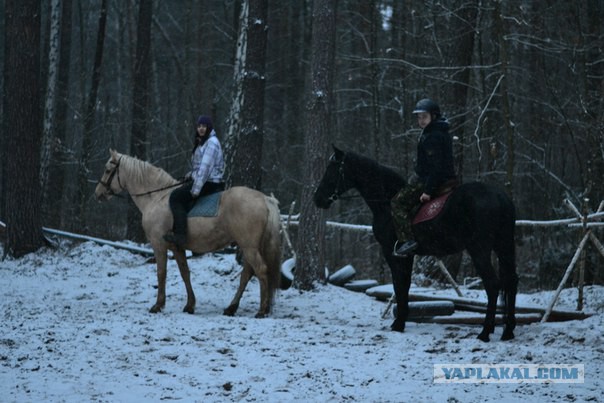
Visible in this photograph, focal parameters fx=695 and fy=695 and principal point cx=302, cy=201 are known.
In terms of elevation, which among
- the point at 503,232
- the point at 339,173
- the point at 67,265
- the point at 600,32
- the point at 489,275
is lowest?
the point at 67,265

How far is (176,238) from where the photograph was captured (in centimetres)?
991

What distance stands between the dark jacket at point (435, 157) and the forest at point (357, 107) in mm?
2182

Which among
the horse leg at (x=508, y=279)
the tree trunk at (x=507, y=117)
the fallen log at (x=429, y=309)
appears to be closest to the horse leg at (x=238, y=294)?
the fallen log at (x=429, y=309)

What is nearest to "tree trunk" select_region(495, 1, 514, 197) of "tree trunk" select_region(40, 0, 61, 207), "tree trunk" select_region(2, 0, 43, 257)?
"tree trunk" select_region(2, 0, 43, 257)

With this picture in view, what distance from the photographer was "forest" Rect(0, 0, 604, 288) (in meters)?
13.0

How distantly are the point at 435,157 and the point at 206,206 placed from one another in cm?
349

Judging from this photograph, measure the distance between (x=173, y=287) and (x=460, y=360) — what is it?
6565mm

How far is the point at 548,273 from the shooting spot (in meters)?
14.4

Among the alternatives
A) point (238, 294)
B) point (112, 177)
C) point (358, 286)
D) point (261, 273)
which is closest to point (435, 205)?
point (261, 273)

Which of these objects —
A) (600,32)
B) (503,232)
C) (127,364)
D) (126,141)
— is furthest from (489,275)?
(126,141)

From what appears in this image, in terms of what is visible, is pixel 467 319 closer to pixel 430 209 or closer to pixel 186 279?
pixel 430 209

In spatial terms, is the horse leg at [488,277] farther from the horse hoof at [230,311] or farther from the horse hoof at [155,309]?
the horse hoof at [155,309]

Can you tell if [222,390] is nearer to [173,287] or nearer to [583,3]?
[173,287]

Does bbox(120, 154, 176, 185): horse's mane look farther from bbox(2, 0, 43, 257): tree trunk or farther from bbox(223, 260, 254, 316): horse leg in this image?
bbox(2, 0, 43, 257): tree trunk
